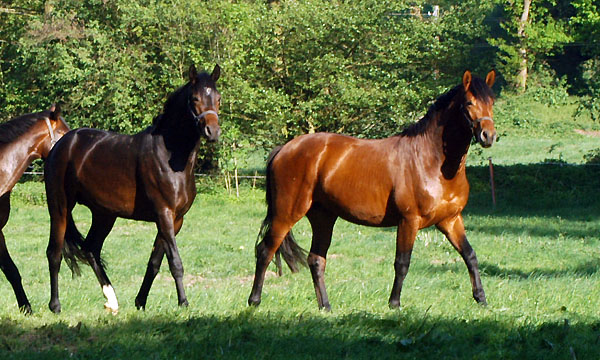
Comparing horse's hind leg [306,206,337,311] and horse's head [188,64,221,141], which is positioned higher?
horse's head [188,64,221,141]

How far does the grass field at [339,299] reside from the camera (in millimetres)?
5438

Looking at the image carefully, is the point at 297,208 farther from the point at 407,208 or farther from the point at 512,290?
the point at 512,290

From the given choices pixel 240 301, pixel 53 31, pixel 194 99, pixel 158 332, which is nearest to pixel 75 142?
pixel 194 99

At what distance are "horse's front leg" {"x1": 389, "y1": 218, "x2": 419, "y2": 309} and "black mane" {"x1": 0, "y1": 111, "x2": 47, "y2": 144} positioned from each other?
426 cm

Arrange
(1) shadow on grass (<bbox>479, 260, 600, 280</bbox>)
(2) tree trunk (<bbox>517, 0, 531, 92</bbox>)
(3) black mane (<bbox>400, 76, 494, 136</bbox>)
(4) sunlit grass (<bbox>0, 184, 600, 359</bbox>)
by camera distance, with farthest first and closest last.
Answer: (2) tree trunk (<bbox>517, 0, 531, 92</bbox>) → (1) shadow on grass (<bbox>479, 260, 600, 280</bbox>) → (3) black mane (<bbox>400, 76, 494, 136</bbox>) → (4) sunlit grass (<bbox>0, 184, 600, 359</bbox>)

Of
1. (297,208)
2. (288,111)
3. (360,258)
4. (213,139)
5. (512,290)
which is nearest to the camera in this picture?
(213,139)

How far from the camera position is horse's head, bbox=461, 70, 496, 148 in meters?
7.05

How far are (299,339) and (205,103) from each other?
2812mm

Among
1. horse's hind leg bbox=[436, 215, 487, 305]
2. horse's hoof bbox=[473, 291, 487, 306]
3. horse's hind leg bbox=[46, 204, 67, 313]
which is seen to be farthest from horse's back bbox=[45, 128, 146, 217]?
horse's hoof bbox=[473, 291, 487, 306]

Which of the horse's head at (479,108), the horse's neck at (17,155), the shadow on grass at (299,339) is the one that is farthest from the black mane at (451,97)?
the horse's neck at (17,155)

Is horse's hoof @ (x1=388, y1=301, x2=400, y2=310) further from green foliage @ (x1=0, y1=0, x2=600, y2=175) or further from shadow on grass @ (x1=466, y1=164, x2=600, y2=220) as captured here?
green foliage @ (x1=0, y1=0, x2=600, y2=175)

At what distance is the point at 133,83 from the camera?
83.4ft

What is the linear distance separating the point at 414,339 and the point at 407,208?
2.06 meters

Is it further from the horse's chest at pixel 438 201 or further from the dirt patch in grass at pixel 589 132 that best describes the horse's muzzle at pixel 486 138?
the dirt patch in grass at pixel 589 132
